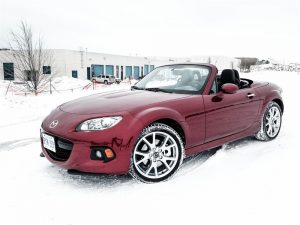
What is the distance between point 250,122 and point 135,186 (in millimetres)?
2293

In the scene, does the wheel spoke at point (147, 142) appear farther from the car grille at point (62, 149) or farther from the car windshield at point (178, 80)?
the car windshield at point (178, 80)

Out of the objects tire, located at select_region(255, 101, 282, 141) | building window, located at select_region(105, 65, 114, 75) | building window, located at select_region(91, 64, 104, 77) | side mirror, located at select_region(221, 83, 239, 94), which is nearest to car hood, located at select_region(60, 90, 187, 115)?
side mirror, located at select_region(221, 83, 239, 94)

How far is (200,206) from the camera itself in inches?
112

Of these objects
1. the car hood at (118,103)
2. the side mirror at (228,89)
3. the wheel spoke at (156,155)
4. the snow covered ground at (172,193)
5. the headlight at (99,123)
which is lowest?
the snow covered ground at (172,193)

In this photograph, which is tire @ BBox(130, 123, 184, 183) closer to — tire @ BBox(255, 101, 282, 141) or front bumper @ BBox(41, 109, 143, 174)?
front bumper @ BBox(41, 109, 143, 174)

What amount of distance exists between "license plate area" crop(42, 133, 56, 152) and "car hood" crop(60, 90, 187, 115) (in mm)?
377

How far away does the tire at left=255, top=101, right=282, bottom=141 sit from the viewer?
5105mm

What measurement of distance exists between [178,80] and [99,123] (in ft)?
5.15

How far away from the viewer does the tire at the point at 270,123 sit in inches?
201

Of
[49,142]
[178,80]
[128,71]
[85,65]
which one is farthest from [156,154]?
[128,71]

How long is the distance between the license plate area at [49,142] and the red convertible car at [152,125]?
0.5 inches

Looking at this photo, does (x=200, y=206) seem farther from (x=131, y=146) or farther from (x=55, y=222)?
(x=55, y=222)

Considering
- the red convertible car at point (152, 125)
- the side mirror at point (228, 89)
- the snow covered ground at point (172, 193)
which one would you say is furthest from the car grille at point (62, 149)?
the side mirror at point (228, 89)

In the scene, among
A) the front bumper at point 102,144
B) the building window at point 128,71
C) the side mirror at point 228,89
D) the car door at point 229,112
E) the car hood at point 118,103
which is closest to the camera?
the front bumper at point 102,144
